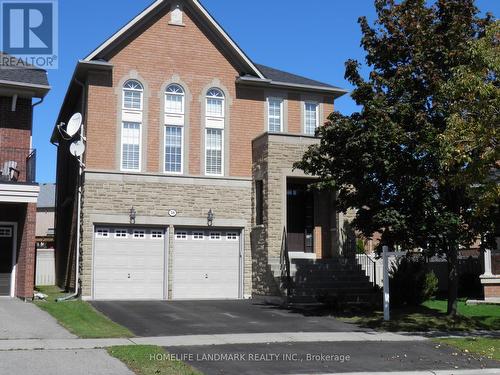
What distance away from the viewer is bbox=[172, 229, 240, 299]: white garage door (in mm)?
22500

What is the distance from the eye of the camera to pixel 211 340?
1302 centimetres

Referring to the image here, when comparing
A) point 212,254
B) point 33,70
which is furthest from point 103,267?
point 33,70

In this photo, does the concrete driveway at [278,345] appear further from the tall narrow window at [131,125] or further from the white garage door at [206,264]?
the tall narrow window at [131,125]

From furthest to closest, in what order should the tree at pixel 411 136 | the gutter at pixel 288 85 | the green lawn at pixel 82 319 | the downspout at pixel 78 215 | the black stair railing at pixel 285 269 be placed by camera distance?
the gutter at pixel 288 85 → the downspout at pixel 78 215 → the black stair railing at pixel 285 269 → the tree at pixel 411 136 → the green lawn at pixel 82 319

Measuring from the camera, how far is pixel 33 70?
21.5m

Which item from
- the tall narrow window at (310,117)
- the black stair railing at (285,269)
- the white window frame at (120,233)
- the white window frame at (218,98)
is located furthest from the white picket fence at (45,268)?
the tall narrow window at (310,117)

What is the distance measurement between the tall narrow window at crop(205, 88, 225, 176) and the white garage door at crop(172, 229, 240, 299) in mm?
2407

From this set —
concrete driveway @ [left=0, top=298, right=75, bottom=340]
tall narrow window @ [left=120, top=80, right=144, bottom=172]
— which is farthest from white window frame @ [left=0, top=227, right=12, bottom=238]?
tall narrow window @ [left=120, top=80, right=144, bottom=172]

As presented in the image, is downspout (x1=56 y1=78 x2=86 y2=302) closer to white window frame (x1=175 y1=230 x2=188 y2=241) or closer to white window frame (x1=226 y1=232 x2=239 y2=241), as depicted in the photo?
white window frame (x1=175 y1=230 x2=188 y2=241)

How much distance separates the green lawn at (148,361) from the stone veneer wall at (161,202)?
400 inches

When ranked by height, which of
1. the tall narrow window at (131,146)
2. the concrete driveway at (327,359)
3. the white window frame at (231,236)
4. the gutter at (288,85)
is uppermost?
the gutter at (288,85)

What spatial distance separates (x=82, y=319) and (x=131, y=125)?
8.77m

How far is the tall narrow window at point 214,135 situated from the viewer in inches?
923

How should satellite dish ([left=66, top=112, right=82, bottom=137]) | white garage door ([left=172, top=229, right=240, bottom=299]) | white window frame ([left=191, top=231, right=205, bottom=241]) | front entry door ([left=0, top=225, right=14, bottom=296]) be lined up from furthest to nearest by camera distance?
white window frame ([left=191, top=231, right=205, bottom=241])
white garage door ([left=172, top=229, right=240, bottom=299])
satellite dish ([left=66, top=112, right=82, bottom=137])
front entry door ([left=0, top=225, right=14, bottom=296])
